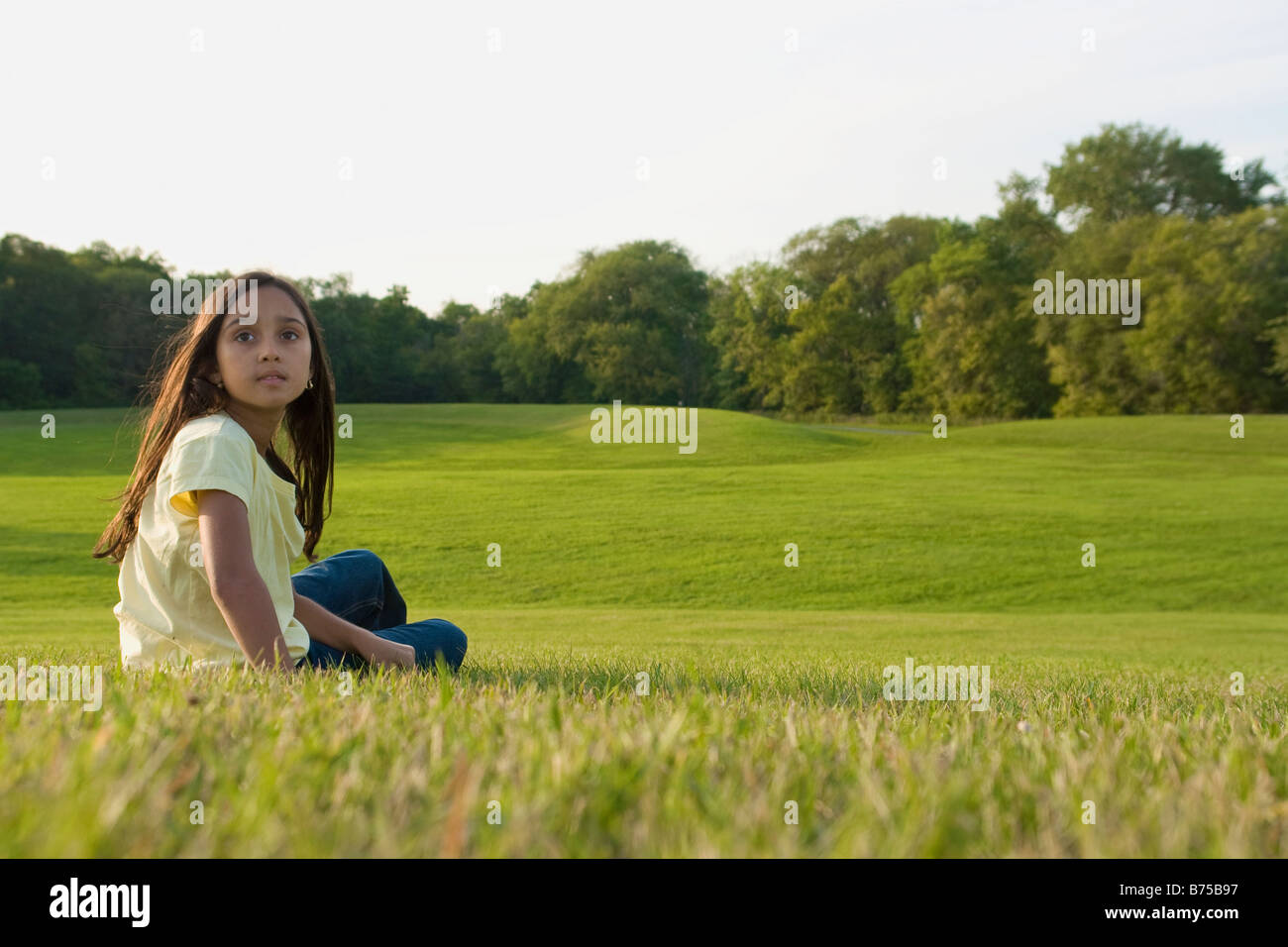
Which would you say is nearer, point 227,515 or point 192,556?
point 227,515

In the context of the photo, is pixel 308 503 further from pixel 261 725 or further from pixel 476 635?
pixel 476 635

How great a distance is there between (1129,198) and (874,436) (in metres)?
34.1

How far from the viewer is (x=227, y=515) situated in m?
2.81

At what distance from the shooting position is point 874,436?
40594 millimetres

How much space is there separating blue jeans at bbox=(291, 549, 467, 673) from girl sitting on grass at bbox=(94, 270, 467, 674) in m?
0.02

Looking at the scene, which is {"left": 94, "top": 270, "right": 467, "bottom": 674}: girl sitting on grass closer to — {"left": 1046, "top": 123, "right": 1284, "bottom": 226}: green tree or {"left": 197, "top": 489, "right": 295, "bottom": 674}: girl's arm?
{"left": 197, "top": 489, "right": 295, "bottom": 674}: girl's arm

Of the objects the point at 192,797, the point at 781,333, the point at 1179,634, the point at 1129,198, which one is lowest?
the point at 1179,634

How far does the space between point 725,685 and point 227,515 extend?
1.68m

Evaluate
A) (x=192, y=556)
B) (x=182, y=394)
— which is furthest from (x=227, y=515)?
(x=182, y=394)

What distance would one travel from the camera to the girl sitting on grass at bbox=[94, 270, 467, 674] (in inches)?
111

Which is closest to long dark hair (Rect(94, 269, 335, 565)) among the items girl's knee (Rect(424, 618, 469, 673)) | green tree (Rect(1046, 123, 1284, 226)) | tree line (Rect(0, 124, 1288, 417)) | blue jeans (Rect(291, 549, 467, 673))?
blue jeans (Rect(291, 549, 467, 673))

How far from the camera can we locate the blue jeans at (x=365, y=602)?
3.78 m

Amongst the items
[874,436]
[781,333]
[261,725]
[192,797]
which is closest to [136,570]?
[261,725]

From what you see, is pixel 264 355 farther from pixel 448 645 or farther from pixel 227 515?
pixel 448 645
